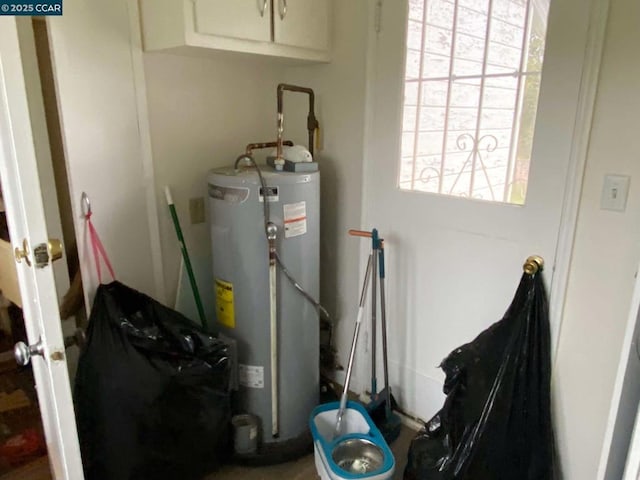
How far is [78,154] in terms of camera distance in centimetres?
156

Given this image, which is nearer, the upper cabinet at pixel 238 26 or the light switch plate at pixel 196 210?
the upper cabinet at pixel 238 26

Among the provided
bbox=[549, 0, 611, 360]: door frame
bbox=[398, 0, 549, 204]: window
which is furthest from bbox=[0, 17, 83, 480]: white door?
bbox=[549, 0, 611, 360]: door frame

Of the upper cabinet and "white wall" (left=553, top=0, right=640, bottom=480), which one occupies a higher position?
the upper cabinet

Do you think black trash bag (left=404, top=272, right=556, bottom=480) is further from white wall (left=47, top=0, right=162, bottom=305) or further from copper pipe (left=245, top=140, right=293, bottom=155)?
white wall (left=47, top=0, right=162, bottom=305)

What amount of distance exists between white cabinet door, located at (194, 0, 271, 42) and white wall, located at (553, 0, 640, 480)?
3.78 ft

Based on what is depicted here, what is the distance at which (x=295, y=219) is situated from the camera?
172 cm

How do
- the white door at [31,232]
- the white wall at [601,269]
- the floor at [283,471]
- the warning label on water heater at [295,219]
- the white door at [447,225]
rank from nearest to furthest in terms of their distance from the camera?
the white door at [31,232] < the white wall at [601,269] < the white door at [447,225] < the warning label on water heater at [295,219] < the floor at [283,471]

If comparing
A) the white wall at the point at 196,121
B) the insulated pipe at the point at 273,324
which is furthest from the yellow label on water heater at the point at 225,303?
the white wall at the point at 196,121

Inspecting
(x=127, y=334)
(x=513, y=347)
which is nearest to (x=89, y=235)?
(x=127, y=334)

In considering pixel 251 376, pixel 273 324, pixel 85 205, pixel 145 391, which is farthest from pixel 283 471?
pixel 85 205

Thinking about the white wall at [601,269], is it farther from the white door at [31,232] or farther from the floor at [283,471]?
the white door at [31,232]

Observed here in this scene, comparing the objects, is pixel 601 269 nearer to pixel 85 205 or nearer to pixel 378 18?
pixel 378 18

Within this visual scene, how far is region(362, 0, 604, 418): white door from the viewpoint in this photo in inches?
55.7

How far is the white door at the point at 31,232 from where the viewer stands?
0.90 m
